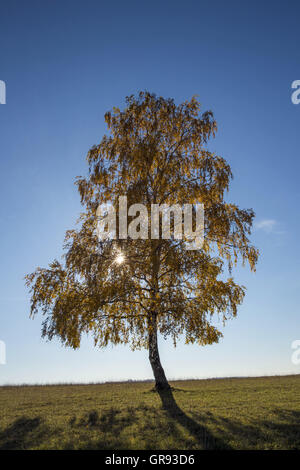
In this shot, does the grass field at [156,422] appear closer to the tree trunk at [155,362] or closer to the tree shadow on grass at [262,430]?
the tree shadow on grass at [262,430]

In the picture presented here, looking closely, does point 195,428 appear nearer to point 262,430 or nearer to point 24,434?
point 262,430

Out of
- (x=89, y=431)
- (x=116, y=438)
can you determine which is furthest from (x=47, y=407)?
(x=116, y=438)

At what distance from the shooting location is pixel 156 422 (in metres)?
10.3

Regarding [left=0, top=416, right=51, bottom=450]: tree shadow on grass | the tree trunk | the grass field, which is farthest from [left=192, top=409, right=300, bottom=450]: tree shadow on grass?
the tree trunk

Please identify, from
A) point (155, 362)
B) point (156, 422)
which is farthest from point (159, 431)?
point (155, 362)

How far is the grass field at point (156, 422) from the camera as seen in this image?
8.41 metres

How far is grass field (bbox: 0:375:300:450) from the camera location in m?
8.41

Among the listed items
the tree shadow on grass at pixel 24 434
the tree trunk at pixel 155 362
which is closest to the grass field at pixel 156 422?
the tree shadow on grass at pixel 24 434

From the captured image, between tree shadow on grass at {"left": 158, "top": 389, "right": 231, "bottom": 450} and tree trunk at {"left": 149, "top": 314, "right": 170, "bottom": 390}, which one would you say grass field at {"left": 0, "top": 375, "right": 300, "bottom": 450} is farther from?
tree trunk at {"left": 149, "top": 314, "right": 170, "bottom": 390}

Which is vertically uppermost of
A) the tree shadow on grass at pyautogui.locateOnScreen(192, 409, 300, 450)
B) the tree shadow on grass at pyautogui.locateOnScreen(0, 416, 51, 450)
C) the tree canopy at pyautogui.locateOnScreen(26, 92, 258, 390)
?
the tree canopy at pyautogui.locateOnScreen(26, 92, 258, 390)

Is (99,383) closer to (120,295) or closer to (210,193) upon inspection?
(120,295)

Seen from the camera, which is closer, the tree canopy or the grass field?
the grass field

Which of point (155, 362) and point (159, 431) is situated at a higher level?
point (155, 362)
